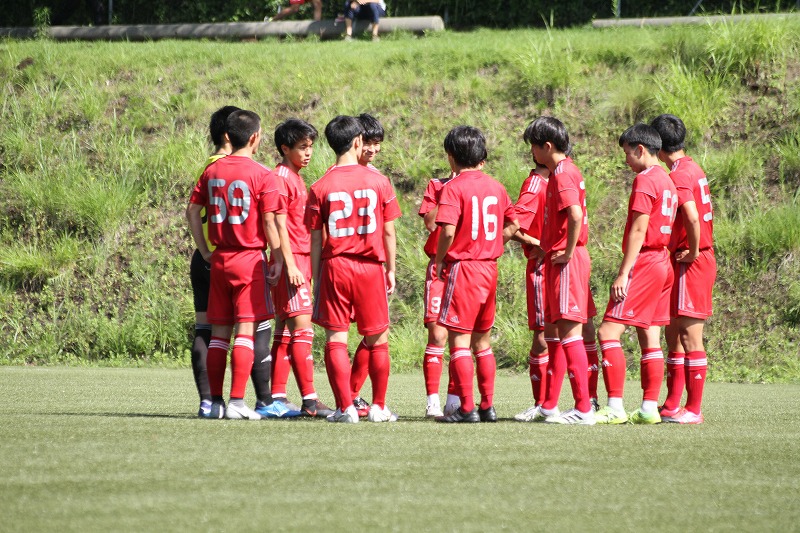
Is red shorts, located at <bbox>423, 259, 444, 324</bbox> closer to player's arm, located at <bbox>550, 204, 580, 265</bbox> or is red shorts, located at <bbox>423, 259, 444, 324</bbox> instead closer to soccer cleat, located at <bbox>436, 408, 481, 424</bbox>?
soccer cleat, located at <bbox>436, 408, 481, 424</bbox>

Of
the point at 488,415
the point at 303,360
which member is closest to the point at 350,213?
the point at 303,360

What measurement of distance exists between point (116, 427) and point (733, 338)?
8707mm

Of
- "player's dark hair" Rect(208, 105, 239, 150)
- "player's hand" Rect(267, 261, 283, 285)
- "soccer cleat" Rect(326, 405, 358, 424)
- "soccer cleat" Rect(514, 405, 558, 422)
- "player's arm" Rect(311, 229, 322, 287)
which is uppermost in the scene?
"player's dark hair" Rect(208, 105, 239, 150)

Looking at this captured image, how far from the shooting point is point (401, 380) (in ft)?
36.7

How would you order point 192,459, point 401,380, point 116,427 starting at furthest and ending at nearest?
point 401,380 < point 116,427 < point 192,459

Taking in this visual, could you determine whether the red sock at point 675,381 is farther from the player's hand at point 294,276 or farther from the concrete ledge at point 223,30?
the concrete ledge at point 223,30

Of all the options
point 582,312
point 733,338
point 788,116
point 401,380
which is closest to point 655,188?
point 582,312

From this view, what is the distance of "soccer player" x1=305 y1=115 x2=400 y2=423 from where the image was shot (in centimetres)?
676

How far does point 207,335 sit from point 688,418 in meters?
3.29

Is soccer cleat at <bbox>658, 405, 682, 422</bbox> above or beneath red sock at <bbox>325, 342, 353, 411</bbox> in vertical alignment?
beneath

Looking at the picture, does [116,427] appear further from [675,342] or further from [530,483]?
[675,342]

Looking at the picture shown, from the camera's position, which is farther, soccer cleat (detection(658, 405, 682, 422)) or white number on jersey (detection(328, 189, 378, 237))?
soccer cleat (detection(658, 405, 682, 422))

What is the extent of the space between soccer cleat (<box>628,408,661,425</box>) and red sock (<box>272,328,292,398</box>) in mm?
2387

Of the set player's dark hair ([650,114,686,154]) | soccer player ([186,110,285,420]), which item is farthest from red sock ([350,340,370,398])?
player's dark hair ([650,114,686,154])
